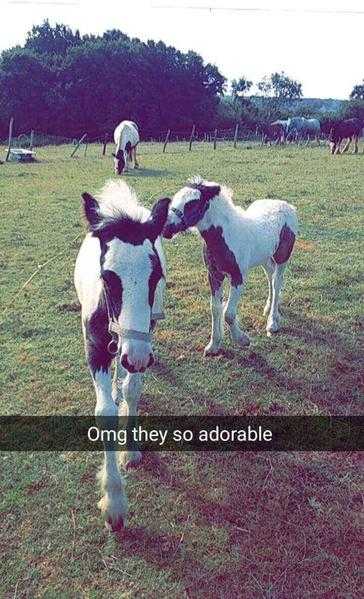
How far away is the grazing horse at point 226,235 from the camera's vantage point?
14.8ft

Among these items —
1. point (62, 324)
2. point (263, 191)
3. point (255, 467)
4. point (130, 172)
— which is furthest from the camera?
point (130, 172)

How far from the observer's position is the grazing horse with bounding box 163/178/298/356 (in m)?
4.50

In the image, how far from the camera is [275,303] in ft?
18.3

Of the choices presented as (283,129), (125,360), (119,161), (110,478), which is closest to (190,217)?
(125,360)

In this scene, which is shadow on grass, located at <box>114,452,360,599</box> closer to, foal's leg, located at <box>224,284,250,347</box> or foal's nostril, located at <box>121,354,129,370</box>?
foal's nostril, located at <box>121,354,129,370</box>

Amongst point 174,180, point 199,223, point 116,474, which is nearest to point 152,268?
point 116,474

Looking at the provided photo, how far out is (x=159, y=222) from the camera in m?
2.96

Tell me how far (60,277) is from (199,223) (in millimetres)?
3128

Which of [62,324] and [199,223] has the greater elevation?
[199,223]

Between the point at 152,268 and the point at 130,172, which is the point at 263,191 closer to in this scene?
the point at 130,172

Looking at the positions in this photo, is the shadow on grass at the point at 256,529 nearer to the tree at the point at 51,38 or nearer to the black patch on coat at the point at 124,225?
the black patch on coat at the point at 124,225

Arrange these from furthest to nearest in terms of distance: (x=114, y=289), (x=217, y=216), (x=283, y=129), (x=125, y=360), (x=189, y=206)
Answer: (x=283, y=129)
(x=217, y=216)
(x=189, y=206)
(x=114, y=289)
(x=125, y=360)

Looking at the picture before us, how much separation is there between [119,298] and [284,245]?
322 centimetres

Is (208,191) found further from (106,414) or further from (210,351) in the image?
(106,414)
